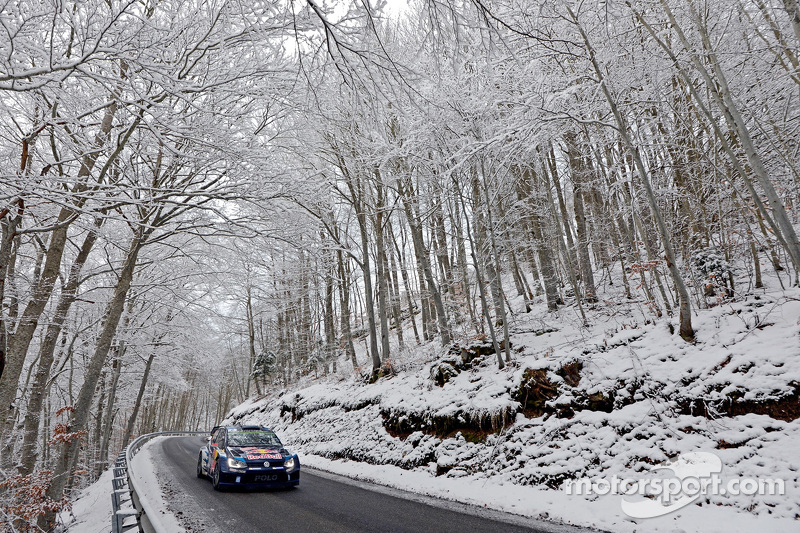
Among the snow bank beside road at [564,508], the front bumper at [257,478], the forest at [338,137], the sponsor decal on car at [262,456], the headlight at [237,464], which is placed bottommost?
the snow bank beside road at [564,508]

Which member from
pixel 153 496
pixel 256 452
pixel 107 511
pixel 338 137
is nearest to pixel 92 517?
pixel 107 511

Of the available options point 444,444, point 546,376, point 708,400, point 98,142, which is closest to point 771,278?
point 708,400

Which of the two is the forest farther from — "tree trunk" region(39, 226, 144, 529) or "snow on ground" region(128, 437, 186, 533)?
"snow on ground" region(128, 437, 186, 533)

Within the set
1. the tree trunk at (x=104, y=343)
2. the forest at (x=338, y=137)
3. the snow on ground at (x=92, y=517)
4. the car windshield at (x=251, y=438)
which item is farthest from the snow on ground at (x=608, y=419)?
the tree trunk at (x=104, y=343)

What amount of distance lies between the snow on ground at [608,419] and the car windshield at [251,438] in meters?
2.18

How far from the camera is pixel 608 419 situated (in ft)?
20.8

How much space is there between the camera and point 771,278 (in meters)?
8.53

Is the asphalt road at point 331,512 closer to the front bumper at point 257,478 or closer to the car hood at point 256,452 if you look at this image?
the front bumper at point 257,478

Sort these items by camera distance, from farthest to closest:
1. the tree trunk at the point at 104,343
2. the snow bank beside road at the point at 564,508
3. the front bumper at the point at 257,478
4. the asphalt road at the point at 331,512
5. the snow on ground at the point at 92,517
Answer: the tree trunk at the point at 104,343 < the front bumper at the point at 257,478 < the snow on ground at the point at 92,517 < the asphalt road at the point at 331,512 < the snow bank beside road at the point at 564,508

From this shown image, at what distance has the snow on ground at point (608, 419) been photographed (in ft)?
15.4

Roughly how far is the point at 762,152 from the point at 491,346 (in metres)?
9.00

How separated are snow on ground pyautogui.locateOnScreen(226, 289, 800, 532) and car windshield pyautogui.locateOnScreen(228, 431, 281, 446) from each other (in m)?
2.18

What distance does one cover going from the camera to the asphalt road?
16.3 feet

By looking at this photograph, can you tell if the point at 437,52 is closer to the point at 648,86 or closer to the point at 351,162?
the point at 648,86
